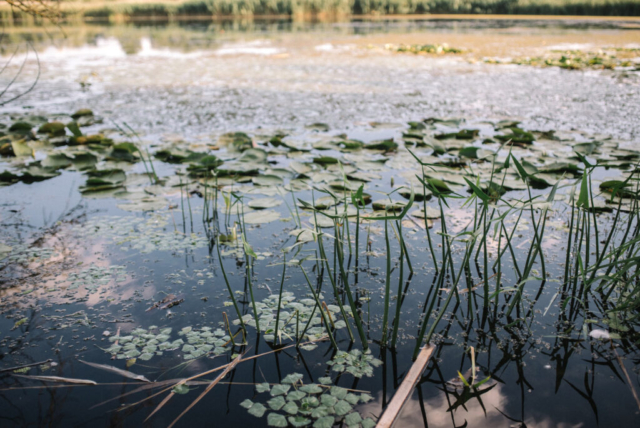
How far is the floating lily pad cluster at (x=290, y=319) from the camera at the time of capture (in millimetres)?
1238

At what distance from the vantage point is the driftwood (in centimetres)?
93

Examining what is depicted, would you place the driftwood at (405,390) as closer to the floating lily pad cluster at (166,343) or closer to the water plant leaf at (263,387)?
the water plant leaf at (263,387)

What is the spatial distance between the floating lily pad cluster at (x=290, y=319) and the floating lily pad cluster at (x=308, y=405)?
146 mm

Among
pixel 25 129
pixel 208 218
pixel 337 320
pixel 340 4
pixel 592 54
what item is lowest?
pixel 337 320

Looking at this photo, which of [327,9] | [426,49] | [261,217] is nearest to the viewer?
[261,217]

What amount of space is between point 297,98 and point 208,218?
8.43 feet

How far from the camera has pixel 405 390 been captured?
1015 mm

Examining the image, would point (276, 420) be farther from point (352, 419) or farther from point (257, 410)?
point (352, 419)

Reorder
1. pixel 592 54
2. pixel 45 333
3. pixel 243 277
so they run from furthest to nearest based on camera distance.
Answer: pixel 592 54 < pixel 243 277 < pixel 45 333

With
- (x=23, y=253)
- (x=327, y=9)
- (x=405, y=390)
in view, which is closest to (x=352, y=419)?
(x=405, y=390)

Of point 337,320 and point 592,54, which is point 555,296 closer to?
point 337,320

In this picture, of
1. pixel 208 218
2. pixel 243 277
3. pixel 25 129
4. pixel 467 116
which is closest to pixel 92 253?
pixel 208 218

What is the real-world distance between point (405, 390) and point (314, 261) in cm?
70

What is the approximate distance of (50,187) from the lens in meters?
2.32
